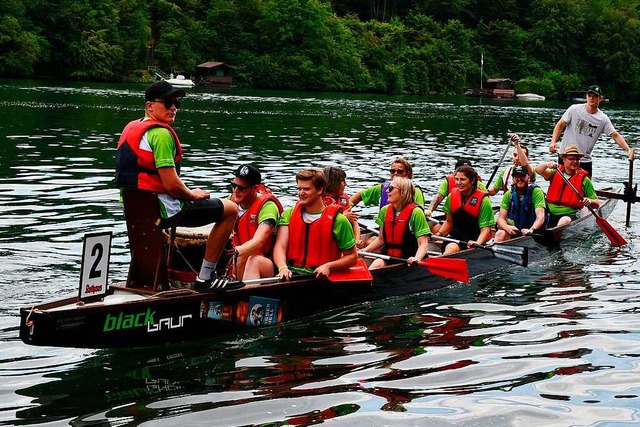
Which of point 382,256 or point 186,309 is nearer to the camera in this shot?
point 186,309

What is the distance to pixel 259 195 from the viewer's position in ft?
32.1

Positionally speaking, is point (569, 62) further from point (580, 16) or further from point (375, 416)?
point (375, 416)

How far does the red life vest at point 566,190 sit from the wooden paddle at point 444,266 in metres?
4.42

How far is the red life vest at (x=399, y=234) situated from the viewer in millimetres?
11234

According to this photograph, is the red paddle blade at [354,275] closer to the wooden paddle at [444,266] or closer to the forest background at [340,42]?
the wooden paddle at [444,266]

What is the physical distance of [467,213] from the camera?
12797 millimetres

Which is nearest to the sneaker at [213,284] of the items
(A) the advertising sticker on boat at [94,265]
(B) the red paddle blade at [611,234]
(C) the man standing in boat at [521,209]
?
(A) the advertising sticker on boat at [94,265]

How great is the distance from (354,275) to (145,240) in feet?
8.16

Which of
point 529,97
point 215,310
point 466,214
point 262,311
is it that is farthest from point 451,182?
point 529,97

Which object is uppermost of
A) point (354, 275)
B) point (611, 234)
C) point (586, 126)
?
point (586, 126)

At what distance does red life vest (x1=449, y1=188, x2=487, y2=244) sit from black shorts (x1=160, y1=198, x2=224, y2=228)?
5.10m

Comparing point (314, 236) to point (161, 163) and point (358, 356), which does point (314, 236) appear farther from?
point (161, 163)

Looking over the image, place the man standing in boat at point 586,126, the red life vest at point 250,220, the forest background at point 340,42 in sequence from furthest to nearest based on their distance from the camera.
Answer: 1. the forest background at point 340,42
2. the man standing in boat at point 586,126
3. the red life vest at point 250,220

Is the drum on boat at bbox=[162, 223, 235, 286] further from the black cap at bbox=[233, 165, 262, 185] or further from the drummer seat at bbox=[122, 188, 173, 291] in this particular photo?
the black cap at bbox=[233, 165, 262, 185]
